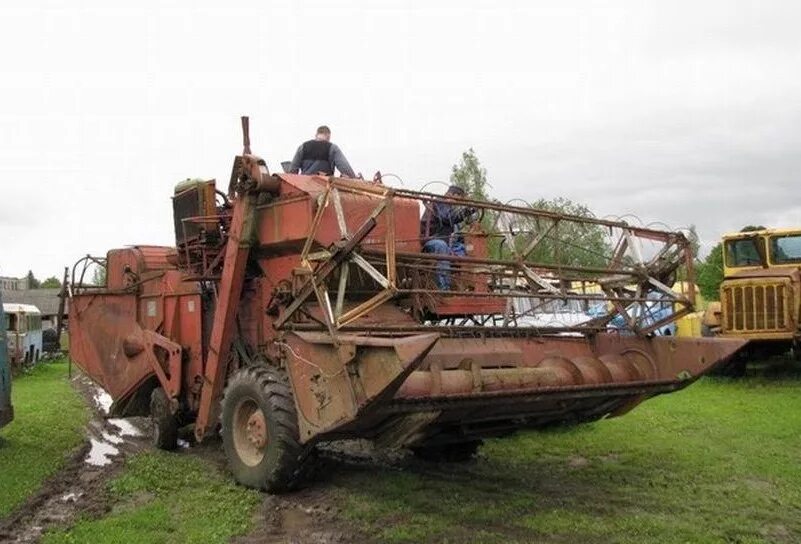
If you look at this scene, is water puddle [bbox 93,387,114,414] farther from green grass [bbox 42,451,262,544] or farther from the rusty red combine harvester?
green grass [bbox 42,451,262,544]

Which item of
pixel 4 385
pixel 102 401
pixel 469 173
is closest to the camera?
pixel 4 385

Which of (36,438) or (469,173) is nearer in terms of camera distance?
(36,438)

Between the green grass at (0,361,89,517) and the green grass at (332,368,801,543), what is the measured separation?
293 cm

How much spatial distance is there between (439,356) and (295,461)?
1493 millimetres

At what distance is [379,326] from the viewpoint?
21.4 ft

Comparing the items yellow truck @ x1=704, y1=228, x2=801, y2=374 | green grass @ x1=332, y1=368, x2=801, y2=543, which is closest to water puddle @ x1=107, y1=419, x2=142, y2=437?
green grass @ x1=332, y1=368, x2=801, y2=543

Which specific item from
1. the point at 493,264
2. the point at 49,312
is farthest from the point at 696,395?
the point at 49,312

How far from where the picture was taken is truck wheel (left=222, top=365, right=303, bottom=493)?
687 cm

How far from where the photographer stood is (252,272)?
328 inches

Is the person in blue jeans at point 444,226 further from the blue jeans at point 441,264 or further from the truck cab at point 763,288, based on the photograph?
the truck cab at point 763,288

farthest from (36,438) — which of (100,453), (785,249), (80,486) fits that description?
(785,249)

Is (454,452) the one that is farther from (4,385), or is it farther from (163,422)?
(4,385)

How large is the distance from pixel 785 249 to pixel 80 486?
12.6m

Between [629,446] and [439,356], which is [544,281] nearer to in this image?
[439,356]
